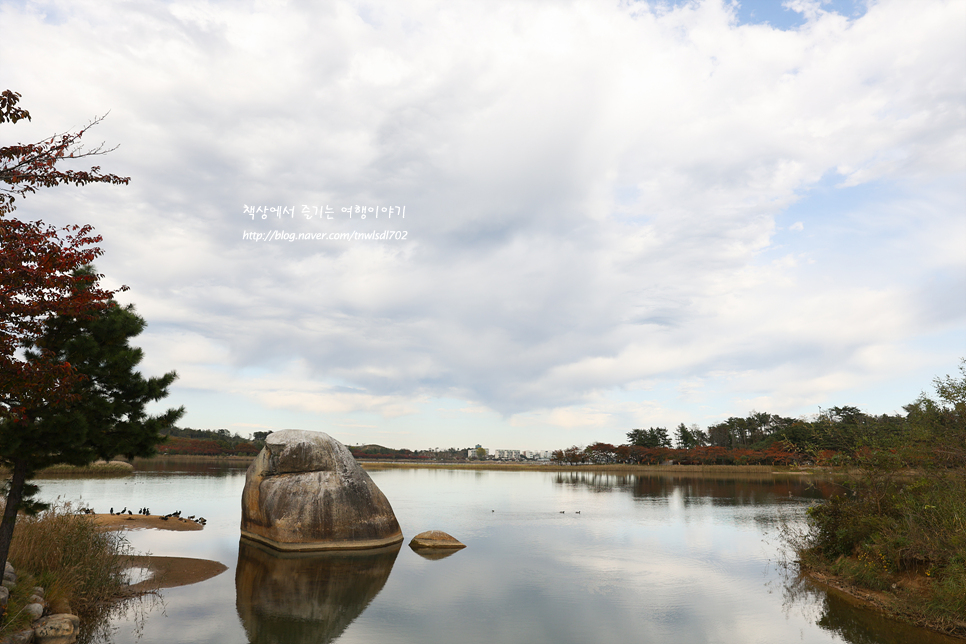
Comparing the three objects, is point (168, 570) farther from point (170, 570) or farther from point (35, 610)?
point (35, 610)

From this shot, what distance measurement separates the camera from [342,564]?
810 inches

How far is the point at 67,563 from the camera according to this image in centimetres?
1441

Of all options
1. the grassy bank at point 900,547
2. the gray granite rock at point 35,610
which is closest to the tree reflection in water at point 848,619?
the grassy bank at point 900,547

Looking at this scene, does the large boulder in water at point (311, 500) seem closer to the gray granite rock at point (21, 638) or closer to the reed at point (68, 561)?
the reed at point (68, 561)

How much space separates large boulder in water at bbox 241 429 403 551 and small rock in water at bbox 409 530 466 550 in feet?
3.57

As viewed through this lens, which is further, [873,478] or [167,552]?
[167,552]

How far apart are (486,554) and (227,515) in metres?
18.7

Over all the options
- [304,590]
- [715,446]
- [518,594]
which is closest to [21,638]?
[304,590]

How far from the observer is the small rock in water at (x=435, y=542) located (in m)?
24.5

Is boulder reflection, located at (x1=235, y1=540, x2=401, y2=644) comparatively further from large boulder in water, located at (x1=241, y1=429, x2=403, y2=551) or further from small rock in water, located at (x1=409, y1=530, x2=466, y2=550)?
small rock in water, located at (x1=409, y1=530, x2=466, y2=550)

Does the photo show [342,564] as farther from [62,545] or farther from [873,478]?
[873,478]

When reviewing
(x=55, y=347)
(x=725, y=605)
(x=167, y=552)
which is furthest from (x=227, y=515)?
(x=725, y=605)

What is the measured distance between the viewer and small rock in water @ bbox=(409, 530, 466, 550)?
80.3ft

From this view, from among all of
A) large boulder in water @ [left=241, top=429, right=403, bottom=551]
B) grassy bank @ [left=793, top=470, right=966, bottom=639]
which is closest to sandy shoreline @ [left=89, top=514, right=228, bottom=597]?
large boulder in water @ [left=241, top=429, right=403, bottom=551]
